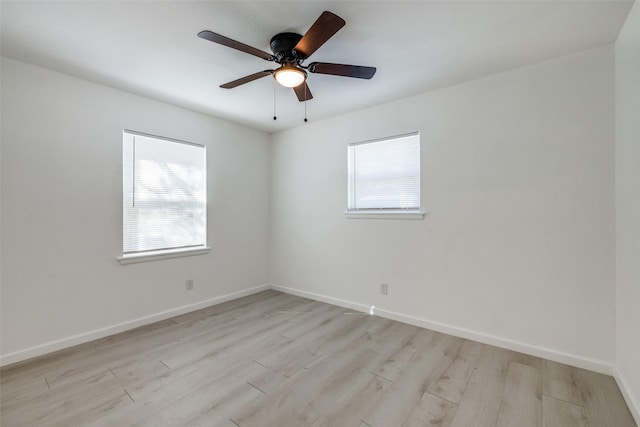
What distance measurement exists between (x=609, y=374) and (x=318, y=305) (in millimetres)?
2744

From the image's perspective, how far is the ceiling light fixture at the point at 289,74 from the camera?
1943 mm

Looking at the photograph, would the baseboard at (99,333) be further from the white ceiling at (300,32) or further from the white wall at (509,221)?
the white ceiling at (300,32)

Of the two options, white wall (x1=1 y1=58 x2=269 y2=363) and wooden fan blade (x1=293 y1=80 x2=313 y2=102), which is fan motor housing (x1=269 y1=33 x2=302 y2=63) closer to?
wooden fan blade (x1=293 y1=80 x2=313 y2=102)

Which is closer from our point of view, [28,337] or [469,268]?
[28,337]

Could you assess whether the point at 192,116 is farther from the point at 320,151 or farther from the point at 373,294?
the point at 373,294

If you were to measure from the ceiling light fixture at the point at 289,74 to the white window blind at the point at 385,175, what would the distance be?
5.26ft

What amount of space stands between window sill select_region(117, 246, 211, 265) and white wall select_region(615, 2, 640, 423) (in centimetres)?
395

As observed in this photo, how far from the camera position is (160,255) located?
3205mm

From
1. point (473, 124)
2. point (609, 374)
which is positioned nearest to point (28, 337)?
point (473, 124)

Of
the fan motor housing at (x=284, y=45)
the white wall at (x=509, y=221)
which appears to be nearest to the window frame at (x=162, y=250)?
the white wall at (x=509, y=221)

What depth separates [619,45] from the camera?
2014 mm

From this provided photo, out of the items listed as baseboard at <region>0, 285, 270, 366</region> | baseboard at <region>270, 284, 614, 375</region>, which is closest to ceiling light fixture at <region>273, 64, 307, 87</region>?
baseboard at <region>270, 284, 614, 375</region>

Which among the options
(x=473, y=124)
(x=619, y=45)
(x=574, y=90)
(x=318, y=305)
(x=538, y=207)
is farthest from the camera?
(x=318, y=305)

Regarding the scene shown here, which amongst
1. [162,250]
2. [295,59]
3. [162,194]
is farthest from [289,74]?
[162,250]
